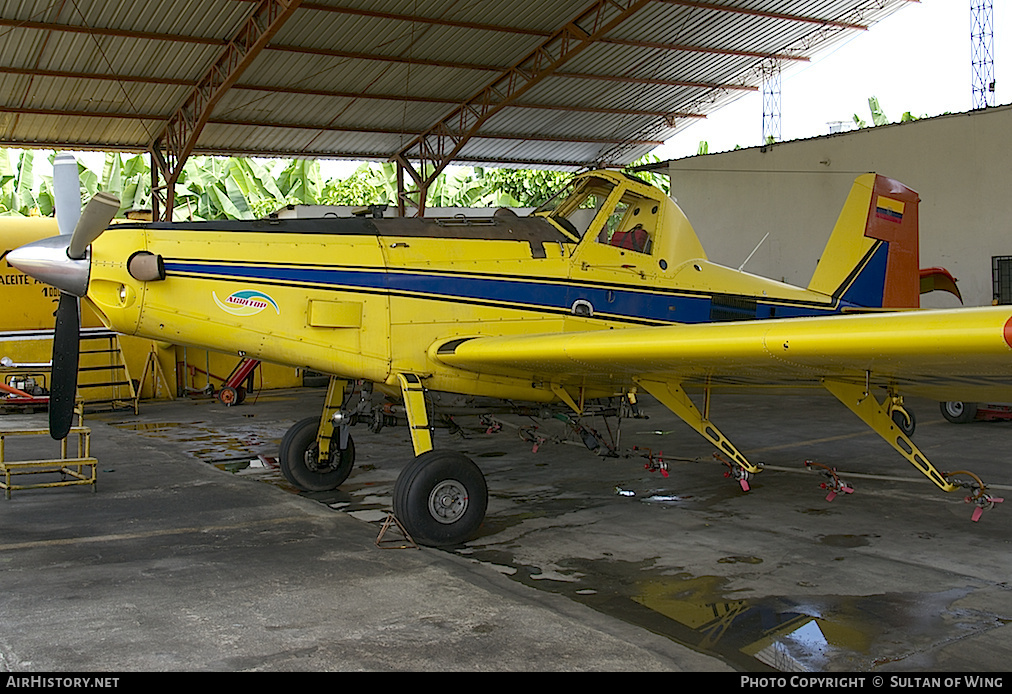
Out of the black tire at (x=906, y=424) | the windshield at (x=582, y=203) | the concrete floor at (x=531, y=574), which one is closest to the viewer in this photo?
the concrete floor at (x=531, y=574)

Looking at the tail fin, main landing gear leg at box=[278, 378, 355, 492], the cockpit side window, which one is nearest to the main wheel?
main landing gear leg at box=[278, 378, 355, 492]

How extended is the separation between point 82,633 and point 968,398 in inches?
231

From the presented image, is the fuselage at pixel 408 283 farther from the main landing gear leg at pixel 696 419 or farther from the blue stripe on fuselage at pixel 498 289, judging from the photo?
the main landing gear leg at pixel 696 419

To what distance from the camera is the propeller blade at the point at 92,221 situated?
544 centimetres

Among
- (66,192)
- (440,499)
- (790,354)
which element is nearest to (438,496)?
(440,499)

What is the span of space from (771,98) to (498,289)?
19449 mm

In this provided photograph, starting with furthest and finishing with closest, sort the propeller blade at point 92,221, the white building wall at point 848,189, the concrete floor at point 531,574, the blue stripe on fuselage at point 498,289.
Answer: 1. the white building wall at point 848,189
2. the blue stripe on fuselage at point 498,289
3. the propeller blade at point 92,221
4. the concrete floor at point 531,574

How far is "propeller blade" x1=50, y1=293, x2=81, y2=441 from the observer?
6355 millimetres

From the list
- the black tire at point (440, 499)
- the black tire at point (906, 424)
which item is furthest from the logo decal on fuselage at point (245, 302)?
the black tire at point (906, 424)

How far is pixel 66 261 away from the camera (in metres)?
5.90

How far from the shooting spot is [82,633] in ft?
13.9

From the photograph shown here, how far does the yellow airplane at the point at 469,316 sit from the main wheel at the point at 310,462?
0.02m

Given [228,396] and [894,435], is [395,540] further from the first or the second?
[228,396]
